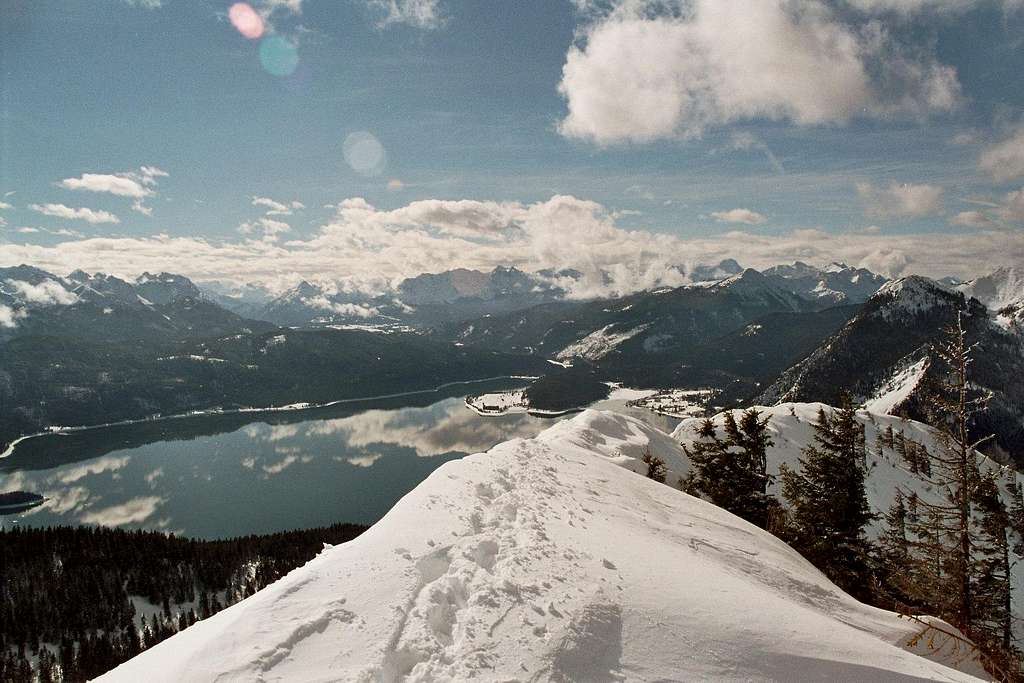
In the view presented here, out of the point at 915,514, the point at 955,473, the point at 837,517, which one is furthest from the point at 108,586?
the point at 955,473

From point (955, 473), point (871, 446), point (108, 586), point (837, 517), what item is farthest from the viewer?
point (108, 586)

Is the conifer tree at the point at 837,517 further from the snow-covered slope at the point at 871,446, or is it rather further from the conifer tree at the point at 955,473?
the snow-covered slope at the point at 871,446

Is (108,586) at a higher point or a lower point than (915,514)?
lower

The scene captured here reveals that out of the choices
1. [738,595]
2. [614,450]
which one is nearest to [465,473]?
[738,595]

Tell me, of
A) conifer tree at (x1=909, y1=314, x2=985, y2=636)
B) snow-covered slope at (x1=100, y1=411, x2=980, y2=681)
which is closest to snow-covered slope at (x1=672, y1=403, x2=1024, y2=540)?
conifer tree at (x1=909, y1=314, x2=985, y2=636)

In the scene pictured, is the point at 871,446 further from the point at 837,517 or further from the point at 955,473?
the point at 955,473
